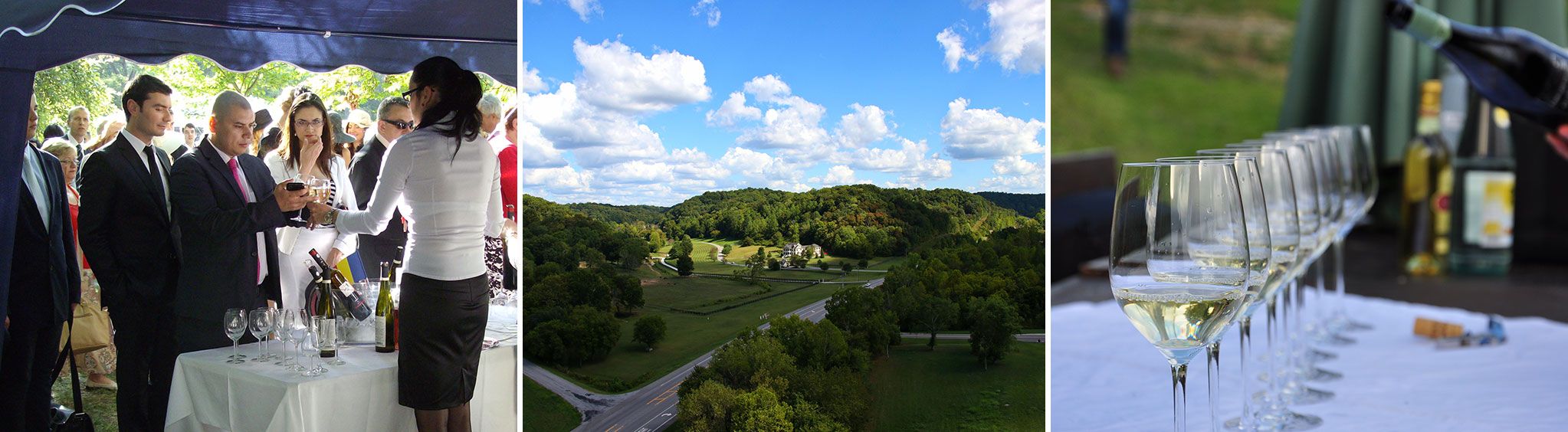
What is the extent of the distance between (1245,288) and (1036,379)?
0.95 metres

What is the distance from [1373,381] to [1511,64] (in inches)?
17.9

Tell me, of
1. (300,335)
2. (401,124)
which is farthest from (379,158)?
(300,335)

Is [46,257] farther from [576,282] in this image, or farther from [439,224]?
[576,282]

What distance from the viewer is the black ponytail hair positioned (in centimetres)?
201

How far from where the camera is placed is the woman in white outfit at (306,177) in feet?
6.67

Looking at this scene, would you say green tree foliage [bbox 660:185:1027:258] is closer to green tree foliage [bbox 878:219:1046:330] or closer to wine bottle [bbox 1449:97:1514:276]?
green tree foliage [bbox 878:219:1046:330]

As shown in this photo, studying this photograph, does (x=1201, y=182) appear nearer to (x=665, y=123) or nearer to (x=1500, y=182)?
(x=665, y=123)

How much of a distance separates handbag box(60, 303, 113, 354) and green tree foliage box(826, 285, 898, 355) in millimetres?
1502

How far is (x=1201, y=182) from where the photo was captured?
2.44 ft

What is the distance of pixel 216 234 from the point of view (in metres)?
1.98

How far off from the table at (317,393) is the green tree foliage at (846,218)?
0.75m

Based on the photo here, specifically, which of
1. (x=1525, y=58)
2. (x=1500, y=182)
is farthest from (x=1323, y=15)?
(x=1525, y=58)

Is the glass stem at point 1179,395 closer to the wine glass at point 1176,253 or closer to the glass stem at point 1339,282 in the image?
the wine glass at point 1176,253

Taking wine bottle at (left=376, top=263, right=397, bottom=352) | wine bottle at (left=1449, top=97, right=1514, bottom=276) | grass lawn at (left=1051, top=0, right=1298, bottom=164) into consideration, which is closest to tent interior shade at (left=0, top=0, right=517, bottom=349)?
wine bottle at (left=376, top=263, right=397, bottom=352)
